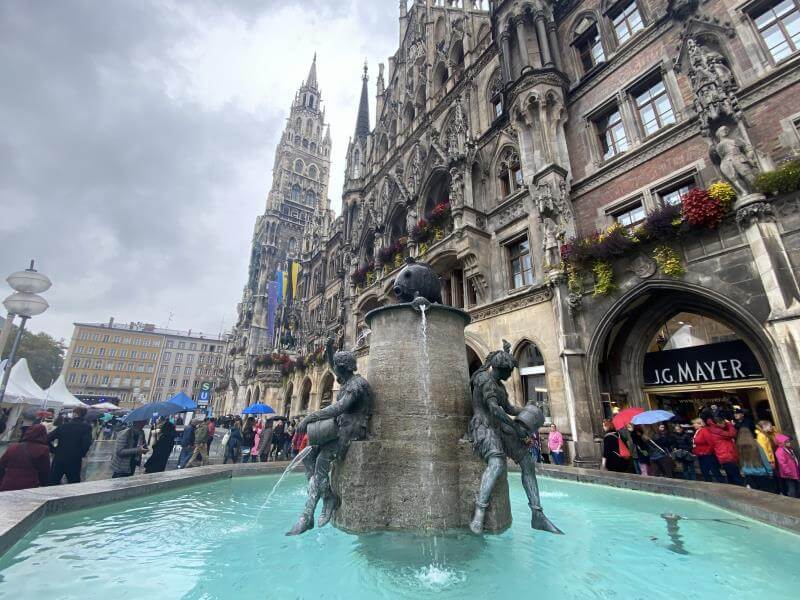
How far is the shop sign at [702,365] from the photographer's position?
10602mm

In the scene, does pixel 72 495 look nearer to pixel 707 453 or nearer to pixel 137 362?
pixel 707 453

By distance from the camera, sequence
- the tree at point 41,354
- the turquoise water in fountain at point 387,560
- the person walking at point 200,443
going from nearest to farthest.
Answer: the turquoise water in fountain at point 387,560 → the person walking at point 200,443 → the tree at point 41,354

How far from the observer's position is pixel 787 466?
7211 millimetres

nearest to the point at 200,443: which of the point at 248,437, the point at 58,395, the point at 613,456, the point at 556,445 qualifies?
the point at 248,437

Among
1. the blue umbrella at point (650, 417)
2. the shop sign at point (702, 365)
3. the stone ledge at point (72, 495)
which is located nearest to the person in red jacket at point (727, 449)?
the blue umbrella at point (650, 417)

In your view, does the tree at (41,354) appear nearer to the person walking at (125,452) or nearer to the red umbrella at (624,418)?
the person walking at (125,452)

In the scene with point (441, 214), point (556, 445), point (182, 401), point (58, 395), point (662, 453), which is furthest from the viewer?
point (58, 395)

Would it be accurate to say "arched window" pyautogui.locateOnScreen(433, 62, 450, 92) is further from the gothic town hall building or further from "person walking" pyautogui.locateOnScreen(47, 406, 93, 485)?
"person walking" pyautogui.locateOnScreen(47, 406, 93, 485)

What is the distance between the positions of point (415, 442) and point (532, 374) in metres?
11.0

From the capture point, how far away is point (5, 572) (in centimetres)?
280

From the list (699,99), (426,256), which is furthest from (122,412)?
(699,99)

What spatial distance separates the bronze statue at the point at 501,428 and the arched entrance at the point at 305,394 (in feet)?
97.8

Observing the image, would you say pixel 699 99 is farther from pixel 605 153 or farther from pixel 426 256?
pixel 426 256

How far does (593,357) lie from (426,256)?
919 cm
